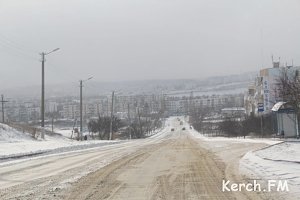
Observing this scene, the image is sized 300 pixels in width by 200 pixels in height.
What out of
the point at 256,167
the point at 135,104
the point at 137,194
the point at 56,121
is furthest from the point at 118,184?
the point at 135,104

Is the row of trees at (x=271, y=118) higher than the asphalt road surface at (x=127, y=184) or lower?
higher

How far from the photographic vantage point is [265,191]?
1222 cm

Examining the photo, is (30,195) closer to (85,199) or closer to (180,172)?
(85,199)

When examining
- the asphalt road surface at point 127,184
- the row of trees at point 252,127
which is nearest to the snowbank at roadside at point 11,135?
the row of trees at point 252,127

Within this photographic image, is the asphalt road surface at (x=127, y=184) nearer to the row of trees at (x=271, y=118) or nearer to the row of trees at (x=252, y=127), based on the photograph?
the row of trees at (x=271, y=118)

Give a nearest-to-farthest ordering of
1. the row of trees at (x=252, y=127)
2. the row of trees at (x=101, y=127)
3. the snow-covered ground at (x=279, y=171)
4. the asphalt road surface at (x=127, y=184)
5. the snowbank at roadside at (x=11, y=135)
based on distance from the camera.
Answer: the asphalt road surface at (x=127, y=184), the snow-covered ground at (x=279, y=171), the snowbank at roadside at (x=11, y=135), the row of trees at (x=252, y=127), the row of trees at (x=101, y=127)

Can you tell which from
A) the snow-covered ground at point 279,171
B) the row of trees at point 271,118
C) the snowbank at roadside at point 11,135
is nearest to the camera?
the snow-covered ground at point 279,171

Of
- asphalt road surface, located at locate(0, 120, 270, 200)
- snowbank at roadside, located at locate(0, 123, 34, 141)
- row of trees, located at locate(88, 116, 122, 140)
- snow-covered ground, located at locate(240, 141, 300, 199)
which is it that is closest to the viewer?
asphalt road surface, located at locate(0, 120, 270, 200)

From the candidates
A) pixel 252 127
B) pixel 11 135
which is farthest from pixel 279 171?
pixel 252 127

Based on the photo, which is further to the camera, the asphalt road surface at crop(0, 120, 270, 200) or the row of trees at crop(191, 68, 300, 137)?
the row of trees at crop(191, 68, 300, 137)

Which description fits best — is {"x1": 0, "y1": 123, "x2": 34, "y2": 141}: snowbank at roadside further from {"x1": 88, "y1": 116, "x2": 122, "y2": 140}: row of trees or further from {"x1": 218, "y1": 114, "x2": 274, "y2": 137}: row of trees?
{"x1": 88, "y1": 116, "x2": 122, "y2": 140}: row of trees

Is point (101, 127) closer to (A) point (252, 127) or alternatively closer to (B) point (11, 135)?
(A) point (252, 127)

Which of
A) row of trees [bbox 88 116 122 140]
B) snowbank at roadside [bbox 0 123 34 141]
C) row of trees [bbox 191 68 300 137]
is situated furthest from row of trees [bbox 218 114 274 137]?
snowbank at roadside [bbox 0 123 34 141]

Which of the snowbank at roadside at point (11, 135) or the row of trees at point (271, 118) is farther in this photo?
the snowbank at roadside at point (11, 135)
